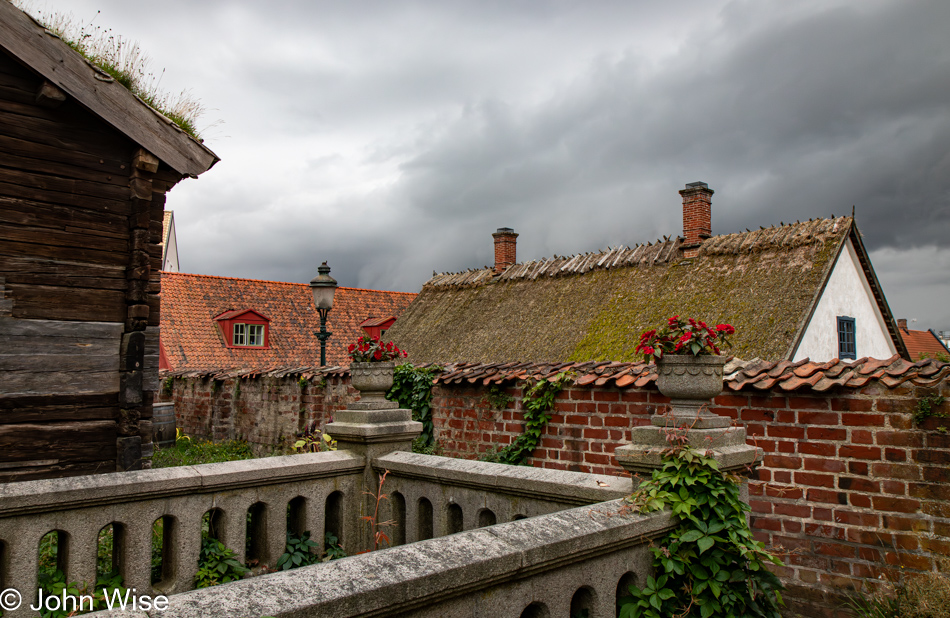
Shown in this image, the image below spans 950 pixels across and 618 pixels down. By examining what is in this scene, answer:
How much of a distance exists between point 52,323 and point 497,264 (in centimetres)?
1454

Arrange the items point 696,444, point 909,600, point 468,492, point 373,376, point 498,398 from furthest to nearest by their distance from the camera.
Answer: point 498,398 < point 373,376 < point 468,492 < point 909,600 < point 696,444

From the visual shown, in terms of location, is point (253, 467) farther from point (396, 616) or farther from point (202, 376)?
point (202, 376)

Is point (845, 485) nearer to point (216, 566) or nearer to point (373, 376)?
point (373, 376)

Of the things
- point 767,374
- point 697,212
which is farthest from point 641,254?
point 767,374

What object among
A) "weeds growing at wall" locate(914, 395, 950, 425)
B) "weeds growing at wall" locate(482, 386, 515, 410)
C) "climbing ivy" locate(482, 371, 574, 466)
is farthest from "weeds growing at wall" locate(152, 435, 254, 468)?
"weeds growing at wall" locate(914, 395, 950, 425)

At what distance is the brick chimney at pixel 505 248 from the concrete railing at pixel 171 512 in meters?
14.9

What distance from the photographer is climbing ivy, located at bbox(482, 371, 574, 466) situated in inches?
246

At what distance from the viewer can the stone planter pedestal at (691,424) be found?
3.27 meters

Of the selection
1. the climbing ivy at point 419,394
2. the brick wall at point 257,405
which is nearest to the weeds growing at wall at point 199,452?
the brick wall at point 257,405

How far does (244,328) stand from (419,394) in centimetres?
1735

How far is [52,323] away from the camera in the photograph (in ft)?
19.1

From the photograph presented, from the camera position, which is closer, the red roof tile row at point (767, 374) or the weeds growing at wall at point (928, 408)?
the weeds growing at wall at point (928, 408)

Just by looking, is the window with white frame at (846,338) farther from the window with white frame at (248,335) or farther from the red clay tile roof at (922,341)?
the red clay tile roof at (922,341)

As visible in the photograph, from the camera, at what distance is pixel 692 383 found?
3354 mm
